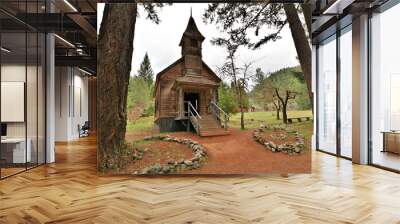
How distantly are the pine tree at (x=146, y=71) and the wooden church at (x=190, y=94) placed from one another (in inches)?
4.9

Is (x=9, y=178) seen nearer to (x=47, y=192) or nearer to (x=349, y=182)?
(x=47, y=192)

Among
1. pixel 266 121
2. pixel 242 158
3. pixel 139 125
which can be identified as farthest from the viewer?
pixel 266 121

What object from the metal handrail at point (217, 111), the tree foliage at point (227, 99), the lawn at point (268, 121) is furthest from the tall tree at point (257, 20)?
the metal handrail at point (217, 111)

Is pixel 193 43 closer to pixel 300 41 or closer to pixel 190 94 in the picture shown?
pixel 190 94

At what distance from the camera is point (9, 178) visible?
5254mm

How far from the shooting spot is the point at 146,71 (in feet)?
17.1

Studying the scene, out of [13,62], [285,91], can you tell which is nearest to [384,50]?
[285,91]

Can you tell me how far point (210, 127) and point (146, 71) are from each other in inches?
52.3

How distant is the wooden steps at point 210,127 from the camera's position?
5.30m

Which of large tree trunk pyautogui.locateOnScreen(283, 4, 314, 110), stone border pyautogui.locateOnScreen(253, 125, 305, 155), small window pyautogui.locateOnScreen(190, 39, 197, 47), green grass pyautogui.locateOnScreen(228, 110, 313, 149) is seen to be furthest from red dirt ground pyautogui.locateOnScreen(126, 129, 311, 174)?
small window pyautogui.locateOnScreen(190, 39, 197, 47)

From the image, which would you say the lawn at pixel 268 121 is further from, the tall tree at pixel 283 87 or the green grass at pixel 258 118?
the tall tree at pixel 283 87

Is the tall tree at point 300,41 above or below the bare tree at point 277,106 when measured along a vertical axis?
above

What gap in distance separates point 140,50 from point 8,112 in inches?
92.1

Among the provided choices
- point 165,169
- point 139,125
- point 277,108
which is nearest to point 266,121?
point 277,108
